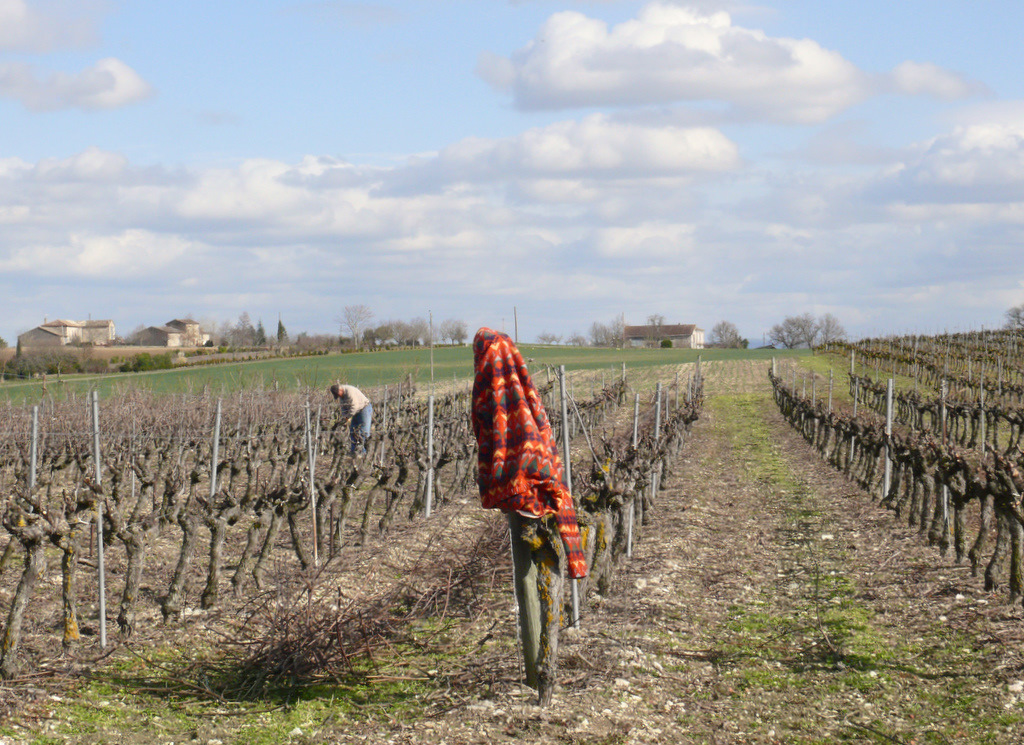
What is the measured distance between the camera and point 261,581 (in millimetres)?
7473

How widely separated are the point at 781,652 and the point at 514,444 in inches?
103

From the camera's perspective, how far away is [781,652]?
5762 millimetres

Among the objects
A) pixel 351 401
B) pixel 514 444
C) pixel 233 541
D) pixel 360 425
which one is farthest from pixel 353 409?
pixel 514 444

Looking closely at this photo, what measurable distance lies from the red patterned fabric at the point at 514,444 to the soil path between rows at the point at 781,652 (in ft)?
2.82

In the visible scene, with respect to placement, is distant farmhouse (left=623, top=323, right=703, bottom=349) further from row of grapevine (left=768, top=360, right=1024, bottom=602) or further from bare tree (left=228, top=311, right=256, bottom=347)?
row of grapevine (left=768, top=360, right=1024, bottom=602)

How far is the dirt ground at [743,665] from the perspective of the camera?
14.5 feet

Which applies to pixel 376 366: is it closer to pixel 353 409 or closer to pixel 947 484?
pixel 353 409

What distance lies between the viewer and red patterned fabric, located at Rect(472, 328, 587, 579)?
14.3 feet

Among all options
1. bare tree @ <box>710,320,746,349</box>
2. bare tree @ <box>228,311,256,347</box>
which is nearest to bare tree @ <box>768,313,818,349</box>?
bare tree @ <box>710,320,746,349</box>

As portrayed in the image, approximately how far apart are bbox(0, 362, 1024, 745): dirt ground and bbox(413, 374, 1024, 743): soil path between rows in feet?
0.04

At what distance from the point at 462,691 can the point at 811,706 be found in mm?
1881

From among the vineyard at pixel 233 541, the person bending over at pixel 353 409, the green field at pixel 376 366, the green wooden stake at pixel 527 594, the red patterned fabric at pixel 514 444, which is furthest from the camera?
the green field at pixel 376 366

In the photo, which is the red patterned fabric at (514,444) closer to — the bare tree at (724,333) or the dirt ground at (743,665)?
the dirt ground at (743,665)

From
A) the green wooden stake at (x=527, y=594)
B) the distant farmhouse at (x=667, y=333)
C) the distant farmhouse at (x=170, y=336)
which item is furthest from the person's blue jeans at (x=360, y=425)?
the distant farmhouse at (x=667, y=333)
